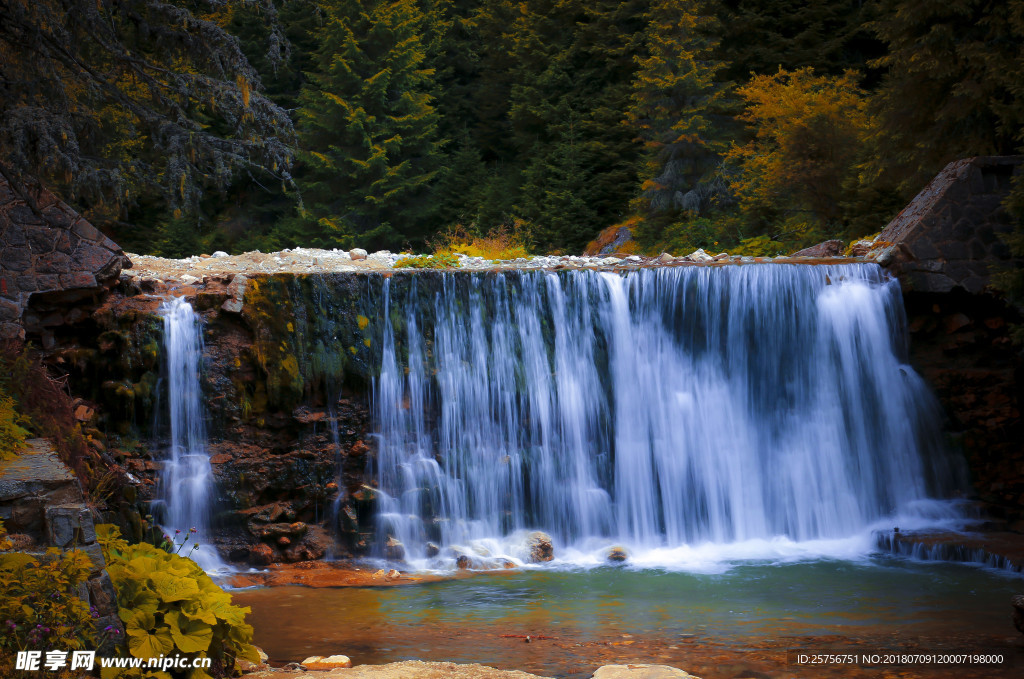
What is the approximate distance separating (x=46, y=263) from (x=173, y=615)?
19.5 ft

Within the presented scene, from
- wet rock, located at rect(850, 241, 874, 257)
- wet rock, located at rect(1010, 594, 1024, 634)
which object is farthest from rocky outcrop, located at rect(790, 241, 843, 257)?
wet rock, located at rect(1010, 594, 1024, 634)

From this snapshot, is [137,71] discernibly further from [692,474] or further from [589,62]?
[589,62]

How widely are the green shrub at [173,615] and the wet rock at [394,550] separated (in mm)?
4309

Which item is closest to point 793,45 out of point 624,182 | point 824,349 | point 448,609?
point 624,182

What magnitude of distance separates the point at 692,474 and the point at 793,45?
14.5 metres

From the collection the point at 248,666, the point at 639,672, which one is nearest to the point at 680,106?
the point at 639,672

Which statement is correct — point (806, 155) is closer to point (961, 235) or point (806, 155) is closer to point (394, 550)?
point (961, 235)

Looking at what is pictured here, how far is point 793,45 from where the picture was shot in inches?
821

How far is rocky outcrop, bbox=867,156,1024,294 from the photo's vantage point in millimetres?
11133

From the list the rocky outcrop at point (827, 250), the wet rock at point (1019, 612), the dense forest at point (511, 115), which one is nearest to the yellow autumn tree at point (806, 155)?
the dense forest at point (511, 115)

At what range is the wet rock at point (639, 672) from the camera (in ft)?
16.6

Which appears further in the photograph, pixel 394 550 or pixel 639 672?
pixel 394 550

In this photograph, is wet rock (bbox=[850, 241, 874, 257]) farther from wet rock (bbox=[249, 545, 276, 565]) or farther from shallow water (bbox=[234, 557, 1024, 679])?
wet rock (bbox=[249, 545, 276, 565])

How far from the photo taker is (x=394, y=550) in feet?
31.2
